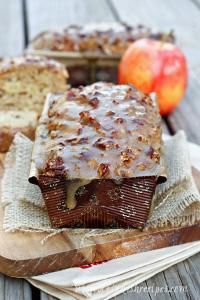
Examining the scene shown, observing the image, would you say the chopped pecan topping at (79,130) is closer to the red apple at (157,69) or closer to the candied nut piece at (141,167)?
the candied nut piece at (141,167)

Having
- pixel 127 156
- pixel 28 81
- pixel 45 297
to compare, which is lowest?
pixel 45 297

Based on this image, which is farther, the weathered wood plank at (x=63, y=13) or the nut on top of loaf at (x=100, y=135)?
the weathered wood plank at (x=63, y=13)

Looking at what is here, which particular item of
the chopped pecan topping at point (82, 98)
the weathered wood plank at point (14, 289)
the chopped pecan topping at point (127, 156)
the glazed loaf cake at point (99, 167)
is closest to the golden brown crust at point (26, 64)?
the chopped pecan topping at point (82, 98)

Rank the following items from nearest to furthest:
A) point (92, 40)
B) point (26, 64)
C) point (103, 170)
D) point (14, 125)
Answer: point (103, 170) → point (14, 125) → point (26, 64) → point (92, 40)

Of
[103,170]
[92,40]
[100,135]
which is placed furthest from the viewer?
[92,40]

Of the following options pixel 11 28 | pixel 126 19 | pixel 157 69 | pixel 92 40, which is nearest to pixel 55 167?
pixel 157 69

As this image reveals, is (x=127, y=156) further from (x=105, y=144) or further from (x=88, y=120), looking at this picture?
(x=88, y=120)

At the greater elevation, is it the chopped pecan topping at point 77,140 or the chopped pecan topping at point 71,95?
the chopped pecan topping at point 71,95
